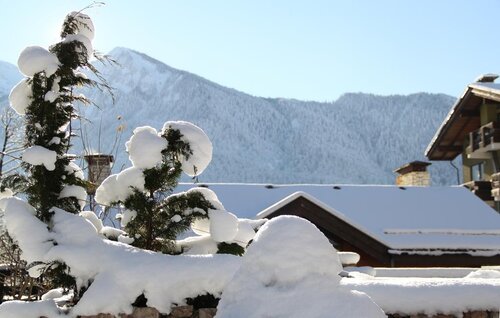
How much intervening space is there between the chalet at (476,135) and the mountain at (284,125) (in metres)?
45.1

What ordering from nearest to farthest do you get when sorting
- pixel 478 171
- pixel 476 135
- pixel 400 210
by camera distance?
pixel 400 210
pixel 476 135
pixel 478 171

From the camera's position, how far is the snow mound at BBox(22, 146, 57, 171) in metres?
6.30

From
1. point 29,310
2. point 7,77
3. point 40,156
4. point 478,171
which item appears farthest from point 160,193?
point 7,77

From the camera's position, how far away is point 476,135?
1069 inches

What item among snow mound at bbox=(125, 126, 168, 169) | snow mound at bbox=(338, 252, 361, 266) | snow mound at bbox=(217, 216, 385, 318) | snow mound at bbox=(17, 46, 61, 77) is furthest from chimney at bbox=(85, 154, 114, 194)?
snow mound at bbox=(217, 216, 385, 318)

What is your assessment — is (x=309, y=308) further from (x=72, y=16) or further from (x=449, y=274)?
(x=449, y=274)

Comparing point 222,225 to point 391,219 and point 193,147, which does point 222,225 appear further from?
point 391,219

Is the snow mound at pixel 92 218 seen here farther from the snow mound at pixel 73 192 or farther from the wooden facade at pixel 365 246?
the wooden facade at pixel 365 246

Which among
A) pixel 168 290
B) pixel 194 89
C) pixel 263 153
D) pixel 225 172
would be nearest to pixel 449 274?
pixel 168 290

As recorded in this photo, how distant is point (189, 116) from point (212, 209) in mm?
83406

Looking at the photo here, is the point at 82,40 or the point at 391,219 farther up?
the point at 82,40

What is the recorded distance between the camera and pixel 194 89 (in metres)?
96.8

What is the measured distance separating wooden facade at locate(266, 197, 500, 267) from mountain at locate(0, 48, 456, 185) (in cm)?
5714

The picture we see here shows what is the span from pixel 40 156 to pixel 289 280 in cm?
340
